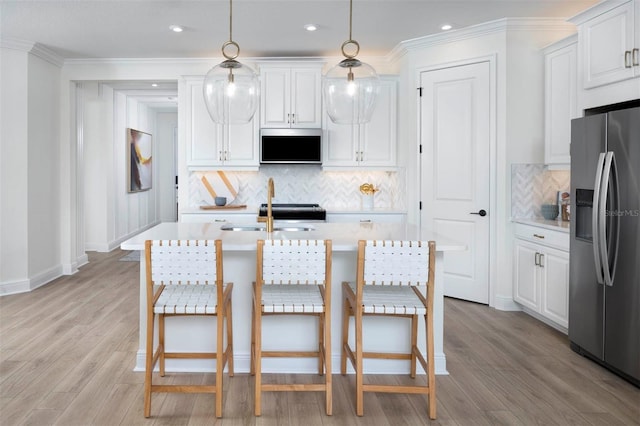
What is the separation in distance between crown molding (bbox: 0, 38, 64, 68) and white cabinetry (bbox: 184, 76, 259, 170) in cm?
152

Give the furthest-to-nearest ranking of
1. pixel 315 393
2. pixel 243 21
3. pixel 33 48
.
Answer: pixel 33 48 → pixel 243 21 → pixel 315 393

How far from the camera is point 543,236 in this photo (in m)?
3.97

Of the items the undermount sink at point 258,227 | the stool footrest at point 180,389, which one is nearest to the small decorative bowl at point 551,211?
the undermount sink at point 258,227


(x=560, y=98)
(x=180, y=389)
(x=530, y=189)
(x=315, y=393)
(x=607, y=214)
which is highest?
(x=560, y=98)

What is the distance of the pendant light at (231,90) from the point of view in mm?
2877

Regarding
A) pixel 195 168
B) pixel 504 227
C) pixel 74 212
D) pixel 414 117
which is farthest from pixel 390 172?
pixel 74 212

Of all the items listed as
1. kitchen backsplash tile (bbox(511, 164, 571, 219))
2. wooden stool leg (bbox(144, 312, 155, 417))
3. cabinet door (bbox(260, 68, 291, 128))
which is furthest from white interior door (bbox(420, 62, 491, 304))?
wooden stool leg (bbox(144, 312, 155, 417))

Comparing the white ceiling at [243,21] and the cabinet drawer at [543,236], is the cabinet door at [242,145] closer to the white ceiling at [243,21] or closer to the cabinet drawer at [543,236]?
the white ceiling at [243,21]

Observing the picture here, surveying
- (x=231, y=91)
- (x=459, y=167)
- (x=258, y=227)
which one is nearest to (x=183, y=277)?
(x=231, y=91)

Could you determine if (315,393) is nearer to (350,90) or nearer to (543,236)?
(350,90)

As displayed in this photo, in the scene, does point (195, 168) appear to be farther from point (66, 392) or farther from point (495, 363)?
point (495, 363)

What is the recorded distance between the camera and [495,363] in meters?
3.20

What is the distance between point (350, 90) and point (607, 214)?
1.75 m

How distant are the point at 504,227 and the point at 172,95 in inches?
243
